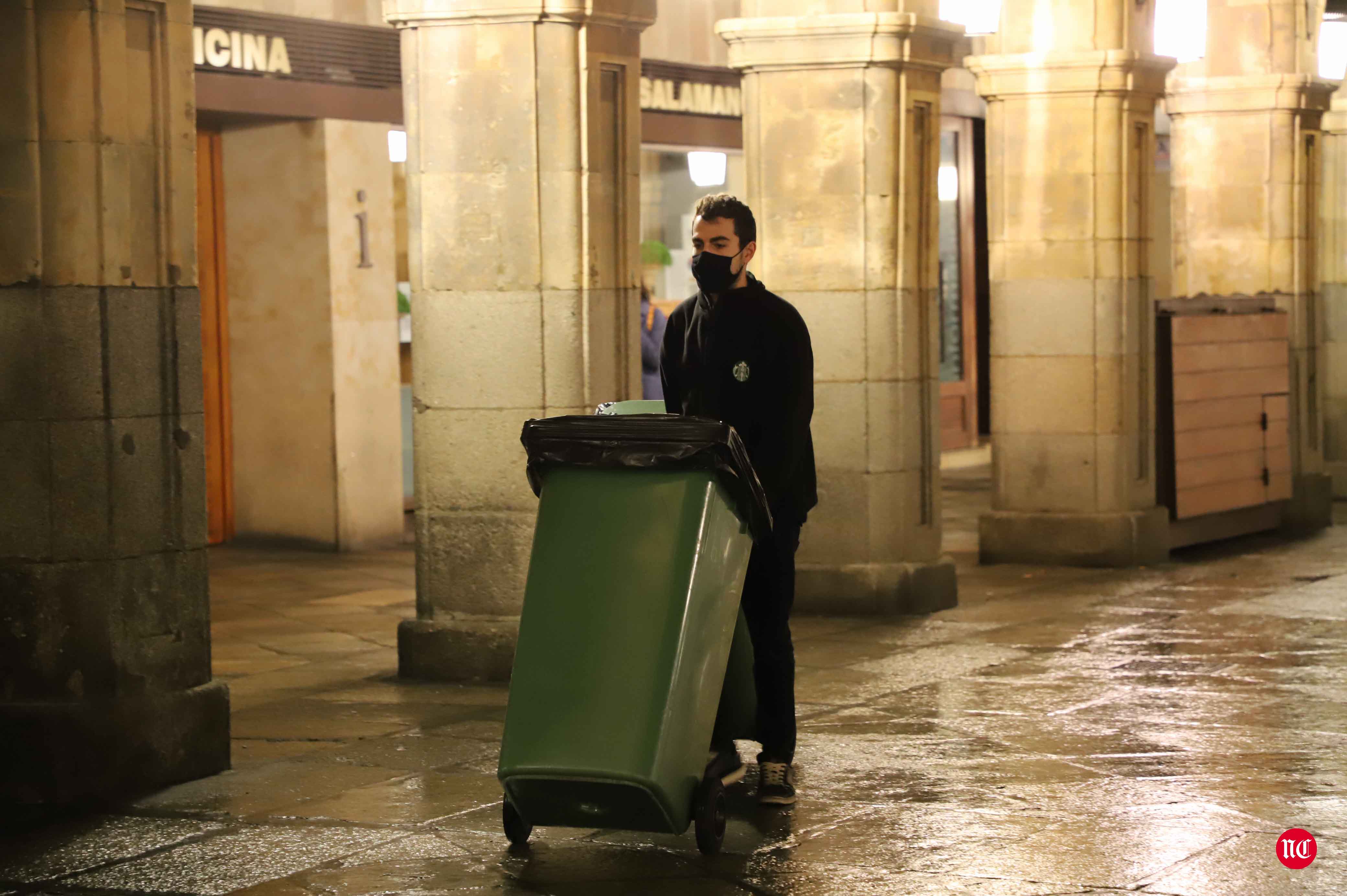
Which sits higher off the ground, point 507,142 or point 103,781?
point 507,142

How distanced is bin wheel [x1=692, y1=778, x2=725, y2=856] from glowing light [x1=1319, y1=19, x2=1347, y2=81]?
11015 millimetres

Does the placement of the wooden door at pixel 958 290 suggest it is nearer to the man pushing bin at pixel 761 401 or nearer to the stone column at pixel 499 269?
the stone column at pixel 499 269

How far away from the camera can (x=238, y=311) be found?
1330 cm

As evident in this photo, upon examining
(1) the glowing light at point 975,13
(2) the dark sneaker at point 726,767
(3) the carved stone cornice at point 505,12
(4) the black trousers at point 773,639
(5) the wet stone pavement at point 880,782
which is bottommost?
(5) the wet stone pavement at point 880,782

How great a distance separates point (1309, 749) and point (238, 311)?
8.57 metres

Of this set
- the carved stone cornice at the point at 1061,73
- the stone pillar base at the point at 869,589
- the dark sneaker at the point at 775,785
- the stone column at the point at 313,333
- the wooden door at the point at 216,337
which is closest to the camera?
the dark sneaker at the point at 775,785

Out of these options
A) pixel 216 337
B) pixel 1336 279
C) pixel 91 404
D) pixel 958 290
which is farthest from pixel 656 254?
pixel 91 404

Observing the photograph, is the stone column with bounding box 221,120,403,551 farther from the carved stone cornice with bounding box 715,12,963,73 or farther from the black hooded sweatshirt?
the black hooded sweatshirt

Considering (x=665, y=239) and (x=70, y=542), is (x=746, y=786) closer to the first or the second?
(x=70, y=542)

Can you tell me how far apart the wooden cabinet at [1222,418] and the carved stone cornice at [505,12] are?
5.43 m

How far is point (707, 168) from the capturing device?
53.7 ft

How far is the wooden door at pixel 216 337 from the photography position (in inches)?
520

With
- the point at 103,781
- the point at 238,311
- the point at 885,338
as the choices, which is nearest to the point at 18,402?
the point at 103,781

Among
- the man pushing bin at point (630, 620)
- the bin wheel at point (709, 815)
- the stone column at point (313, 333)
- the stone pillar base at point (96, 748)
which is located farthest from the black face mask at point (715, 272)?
the stone column at point (313, 333)
